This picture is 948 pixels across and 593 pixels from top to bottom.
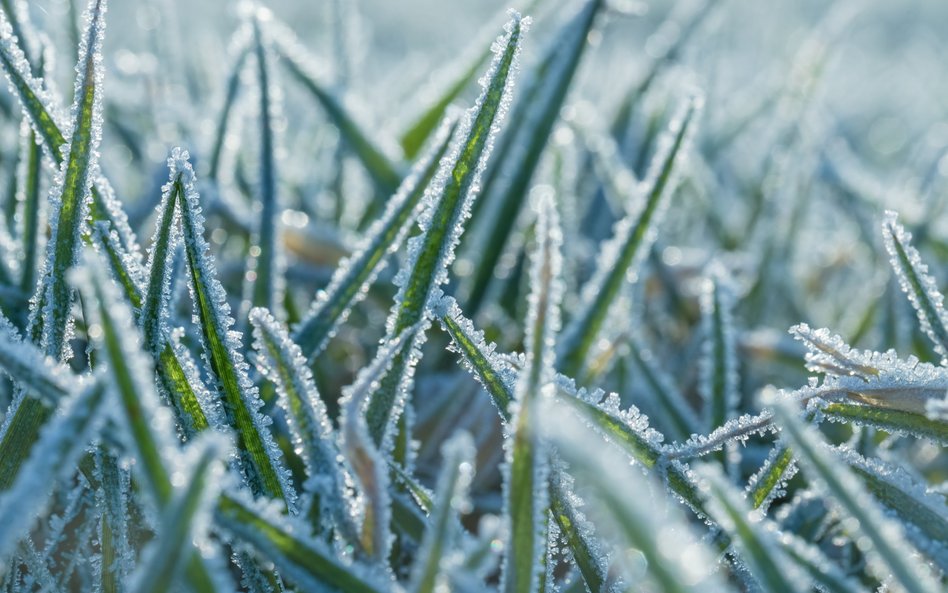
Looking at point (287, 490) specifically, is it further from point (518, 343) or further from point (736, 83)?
point (736, 83)

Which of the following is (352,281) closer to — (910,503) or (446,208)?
(446,208)

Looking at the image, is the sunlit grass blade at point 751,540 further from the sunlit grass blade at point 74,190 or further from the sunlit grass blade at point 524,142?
the sunlit grass blade at point 524,142

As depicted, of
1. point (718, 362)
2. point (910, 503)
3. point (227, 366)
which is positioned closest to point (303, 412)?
point (227, 366)

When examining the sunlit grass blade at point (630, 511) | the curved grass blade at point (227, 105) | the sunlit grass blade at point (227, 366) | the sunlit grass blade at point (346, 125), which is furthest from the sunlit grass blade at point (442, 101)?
the sunlit grass blade at point (630, 511)

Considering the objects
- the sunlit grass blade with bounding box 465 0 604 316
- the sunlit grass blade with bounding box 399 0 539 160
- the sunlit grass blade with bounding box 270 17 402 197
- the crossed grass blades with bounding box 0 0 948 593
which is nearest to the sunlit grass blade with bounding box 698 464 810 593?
Answer: the crossed grass blades with bounding box 0 0 948 593

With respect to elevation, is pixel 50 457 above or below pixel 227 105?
below

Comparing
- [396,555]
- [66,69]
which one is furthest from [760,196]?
[66,69]
